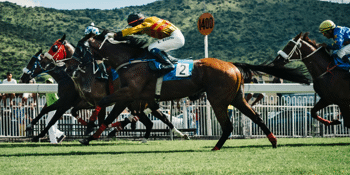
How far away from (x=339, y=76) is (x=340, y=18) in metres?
73.9

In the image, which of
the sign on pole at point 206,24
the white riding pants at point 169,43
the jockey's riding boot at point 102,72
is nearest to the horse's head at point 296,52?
the white riding pants at point 169,43

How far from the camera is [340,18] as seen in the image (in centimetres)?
7650

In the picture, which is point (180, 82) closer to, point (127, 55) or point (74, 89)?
point (127, 55)

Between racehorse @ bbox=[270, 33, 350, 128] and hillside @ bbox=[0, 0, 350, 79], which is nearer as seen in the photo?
racehorse @ bbox=[270, 33, 350, 128]

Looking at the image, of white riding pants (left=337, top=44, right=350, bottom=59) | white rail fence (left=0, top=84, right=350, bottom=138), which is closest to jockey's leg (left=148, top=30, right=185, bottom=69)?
white riding pants (left=337, top=44, right=350, bottom=59)

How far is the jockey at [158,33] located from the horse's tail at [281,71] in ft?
4.06

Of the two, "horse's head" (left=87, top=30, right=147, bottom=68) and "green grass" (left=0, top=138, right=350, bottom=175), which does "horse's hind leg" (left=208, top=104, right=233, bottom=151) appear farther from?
"horse's head" (left=87, top=30, right=147, bottom=68)

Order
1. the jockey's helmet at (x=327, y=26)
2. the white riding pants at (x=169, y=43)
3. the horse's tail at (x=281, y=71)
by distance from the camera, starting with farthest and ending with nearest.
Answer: the jockey's helmet at (x=327, y=26), the horse's tail at (x=281, y=71), the white riding pants at (x=169, y=43)

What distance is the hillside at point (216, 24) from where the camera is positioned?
67750mm

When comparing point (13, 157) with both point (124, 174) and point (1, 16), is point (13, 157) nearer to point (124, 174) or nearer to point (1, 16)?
point (124, 174)

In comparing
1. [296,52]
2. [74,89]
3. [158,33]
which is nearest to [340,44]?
[296,52]

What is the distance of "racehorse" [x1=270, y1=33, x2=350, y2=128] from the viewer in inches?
316

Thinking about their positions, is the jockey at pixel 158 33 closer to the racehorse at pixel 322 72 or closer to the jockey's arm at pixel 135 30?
the jockey's arm at pixel 135 30

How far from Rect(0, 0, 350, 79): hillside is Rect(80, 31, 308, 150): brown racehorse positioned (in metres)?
54.2
